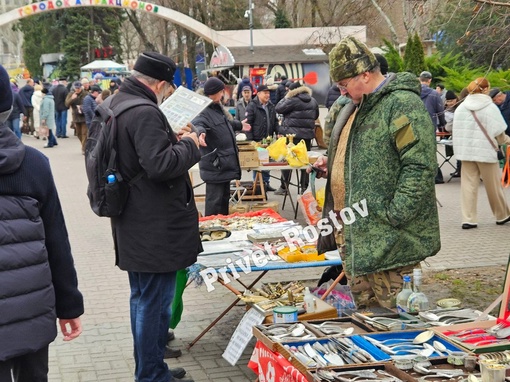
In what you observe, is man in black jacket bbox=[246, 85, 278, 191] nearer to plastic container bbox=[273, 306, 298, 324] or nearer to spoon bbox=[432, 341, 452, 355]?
plastic container bbox=[273, 306, 298, 324]

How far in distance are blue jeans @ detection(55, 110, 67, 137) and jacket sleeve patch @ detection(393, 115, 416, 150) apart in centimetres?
2375

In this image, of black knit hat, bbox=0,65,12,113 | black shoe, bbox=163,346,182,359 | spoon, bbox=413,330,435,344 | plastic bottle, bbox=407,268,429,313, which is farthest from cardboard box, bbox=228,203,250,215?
black knit hat, bbox=0,65,12,113

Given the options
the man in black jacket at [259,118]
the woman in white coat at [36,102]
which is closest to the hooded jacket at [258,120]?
the man in black jacket at [259,118]

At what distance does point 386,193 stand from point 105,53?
5054cm

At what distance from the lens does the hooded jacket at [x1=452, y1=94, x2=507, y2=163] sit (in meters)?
10.2

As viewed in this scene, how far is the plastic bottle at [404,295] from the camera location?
435 cm

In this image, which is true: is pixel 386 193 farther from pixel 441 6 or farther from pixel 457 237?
pixel 457 237

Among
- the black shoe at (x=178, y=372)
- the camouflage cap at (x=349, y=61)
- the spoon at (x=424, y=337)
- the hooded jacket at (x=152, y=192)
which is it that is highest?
the camouflage cap at (x=349, y=61)

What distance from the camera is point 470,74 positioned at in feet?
69.3

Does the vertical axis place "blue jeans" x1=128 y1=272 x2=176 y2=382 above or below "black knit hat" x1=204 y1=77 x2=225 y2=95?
below

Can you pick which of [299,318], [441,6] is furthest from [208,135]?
[299,318]

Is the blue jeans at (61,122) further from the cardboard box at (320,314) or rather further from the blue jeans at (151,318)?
the cardboard box at (320,314)

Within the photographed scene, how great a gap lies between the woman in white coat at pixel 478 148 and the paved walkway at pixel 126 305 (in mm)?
285

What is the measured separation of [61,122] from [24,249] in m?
25.1
